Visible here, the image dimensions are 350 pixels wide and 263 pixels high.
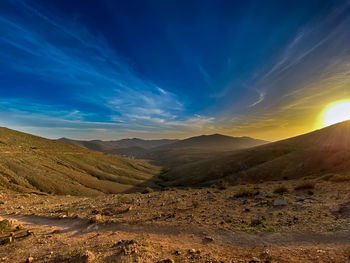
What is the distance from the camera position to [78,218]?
967cm

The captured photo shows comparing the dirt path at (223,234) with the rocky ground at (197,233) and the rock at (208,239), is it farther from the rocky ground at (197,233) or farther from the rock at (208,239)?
the rock at (208,239)

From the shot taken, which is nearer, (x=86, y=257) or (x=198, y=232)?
(x=86, y=257)

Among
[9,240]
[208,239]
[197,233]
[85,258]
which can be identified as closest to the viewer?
[85,258]

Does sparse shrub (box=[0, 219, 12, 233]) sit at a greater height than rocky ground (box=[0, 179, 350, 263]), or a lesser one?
lesser

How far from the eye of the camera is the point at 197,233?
6.95 meters

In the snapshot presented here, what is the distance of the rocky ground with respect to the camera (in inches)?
205

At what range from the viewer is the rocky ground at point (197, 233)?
5.20 meters

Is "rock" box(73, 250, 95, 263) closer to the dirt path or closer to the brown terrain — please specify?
the brown terrain

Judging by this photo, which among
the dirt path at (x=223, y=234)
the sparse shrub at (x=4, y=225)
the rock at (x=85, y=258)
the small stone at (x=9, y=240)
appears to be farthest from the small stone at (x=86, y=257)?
the sparse shrub at (x=4, y=225)

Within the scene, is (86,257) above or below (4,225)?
above

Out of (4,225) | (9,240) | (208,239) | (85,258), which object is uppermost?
(208,239)

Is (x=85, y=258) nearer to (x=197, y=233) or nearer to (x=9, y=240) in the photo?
(x=197, y=233)

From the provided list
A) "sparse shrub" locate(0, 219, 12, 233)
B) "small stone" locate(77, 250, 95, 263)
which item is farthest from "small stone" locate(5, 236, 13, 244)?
"small stone" locate(77, 250, 95, 263)

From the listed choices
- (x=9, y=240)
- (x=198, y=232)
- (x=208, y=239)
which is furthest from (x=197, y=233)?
(x=9, y=240)
